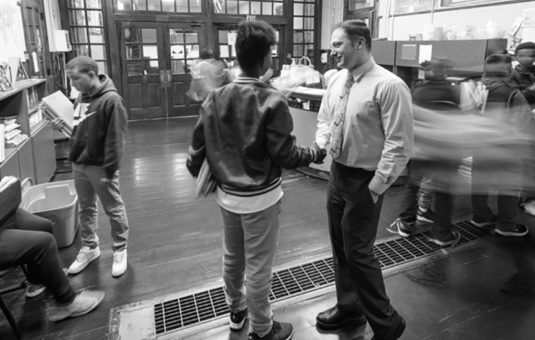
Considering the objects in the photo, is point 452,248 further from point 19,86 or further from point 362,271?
point 19,86

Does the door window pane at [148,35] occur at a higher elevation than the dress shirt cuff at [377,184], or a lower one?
higher

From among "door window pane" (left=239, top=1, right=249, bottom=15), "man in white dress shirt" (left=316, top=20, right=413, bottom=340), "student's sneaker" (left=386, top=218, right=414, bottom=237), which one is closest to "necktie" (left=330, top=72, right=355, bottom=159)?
"man in white dress shirt" (left=316, top=20, right=413, bottom=340)

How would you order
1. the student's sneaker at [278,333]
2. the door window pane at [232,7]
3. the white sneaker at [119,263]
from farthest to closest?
1. the door window pane at [232,7]
2. the white sneaker at [119,263]
3. the student's sneaker at [278,333]

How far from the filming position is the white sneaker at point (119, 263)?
255 centimetres

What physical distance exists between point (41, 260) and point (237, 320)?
1.05 metres

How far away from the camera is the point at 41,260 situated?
6.55ft

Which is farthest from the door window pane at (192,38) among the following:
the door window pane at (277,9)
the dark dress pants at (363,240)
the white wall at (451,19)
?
the dark dress pants at (363,240)

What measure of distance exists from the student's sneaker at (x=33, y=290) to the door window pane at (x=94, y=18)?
6.68 metres

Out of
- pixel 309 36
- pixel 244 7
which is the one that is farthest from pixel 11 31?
pixel 309 36

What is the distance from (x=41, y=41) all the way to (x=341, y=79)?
543cm

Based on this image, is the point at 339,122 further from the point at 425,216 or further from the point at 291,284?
the point at 425,216

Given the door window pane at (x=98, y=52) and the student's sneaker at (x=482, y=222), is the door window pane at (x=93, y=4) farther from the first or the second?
the student's sneaker at (x=482, y=222)

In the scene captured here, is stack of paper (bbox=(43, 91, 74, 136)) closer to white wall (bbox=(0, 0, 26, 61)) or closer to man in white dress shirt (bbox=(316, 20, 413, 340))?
man in white dress shirt (bbox=(316, 20, 413, 340))

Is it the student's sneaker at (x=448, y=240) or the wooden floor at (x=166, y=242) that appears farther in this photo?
the student's sneaker at (x=448, y=240)
